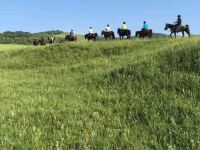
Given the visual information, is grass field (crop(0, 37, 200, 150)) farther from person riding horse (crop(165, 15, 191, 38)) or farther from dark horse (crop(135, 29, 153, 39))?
dark horse (crop(135, 29, 153, 39))

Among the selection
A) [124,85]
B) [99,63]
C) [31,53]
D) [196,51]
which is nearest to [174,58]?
[196,51]

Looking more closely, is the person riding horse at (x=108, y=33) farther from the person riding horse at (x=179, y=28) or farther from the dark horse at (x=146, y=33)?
the person riding horse at (x=179, y=28)

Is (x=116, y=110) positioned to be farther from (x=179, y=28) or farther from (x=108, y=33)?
(x=108, y=33)

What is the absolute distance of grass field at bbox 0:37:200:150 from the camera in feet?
38.0

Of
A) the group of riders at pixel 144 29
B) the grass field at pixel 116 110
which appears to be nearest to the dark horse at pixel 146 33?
the group of riders at pixel 144 29

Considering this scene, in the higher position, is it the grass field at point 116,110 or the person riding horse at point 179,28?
the person riding horse at point 179,28

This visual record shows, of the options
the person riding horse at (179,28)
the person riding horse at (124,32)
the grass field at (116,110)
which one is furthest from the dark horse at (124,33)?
the grass field at (116,110)

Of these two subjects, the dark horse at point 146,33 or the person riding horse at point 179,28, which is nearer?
the person riding horse at point 179,28

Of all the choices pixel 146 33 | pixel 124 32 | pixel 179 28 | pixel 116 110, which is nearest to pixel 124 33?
pixel 124 32

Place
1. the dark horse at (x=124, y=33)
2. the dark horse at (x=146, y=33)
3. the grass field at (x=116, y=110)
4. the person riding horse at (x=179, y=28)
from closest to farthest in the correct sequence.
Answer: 1. the grass field at (x=116, y=110)
2. the person riding horse at (x=179, y=28)
3. the dark horse at (x=146, y=33)
4. the dark horse at (x=124, y=33)

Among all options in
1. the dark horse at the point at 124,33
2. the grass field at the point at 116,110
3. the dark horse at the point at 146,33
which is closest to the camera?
the grass field at the point at 116,110

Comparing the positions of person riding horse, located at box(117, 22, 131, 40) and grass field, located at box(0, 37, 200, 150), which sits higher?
person riding horse, located at box(117, 22, 131, 40)

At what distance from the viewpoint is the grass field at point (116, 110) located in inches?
457

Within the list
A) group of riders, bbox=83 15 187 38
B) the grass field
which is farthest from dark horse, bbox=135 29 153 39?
the grass field
